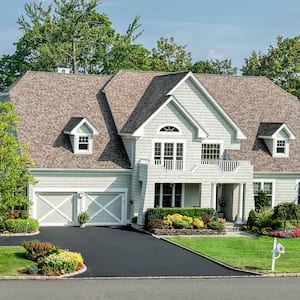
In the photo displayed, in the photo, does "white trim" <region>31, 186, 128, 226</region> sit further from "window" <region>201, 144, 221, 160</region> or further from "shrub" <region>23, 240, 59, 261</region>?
"shrub" <region>23, 240, 59, 261</region>

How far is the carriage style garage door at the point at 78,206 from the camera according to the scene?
42.3m

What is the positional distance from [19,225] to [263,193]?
16.9m

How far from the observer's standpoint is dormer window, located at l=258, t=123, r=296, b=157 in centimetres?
4741

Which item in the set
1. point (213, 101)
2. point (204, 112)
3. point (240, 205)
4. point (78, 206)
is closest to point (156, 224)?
point (78, 206)

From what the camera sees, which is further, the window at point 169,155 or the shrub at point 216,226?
the window at point 169,155

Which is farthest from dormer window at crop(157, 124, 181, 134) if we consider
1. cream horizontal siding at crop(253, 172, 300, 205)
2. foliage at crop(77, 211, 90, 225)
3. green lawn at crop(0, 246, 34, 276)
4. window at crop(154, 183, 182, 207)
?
green lawn at crop(0, 246, 34, 276)

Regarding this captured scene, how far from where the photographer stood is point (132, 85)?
48.6 meters

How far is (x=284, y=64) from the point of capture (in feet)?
257

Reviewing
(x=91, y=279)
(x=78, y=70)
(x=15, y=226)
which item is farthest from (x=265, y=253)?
(x=78, y=70)

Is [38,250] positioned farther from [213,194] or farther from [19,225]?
[213,194]

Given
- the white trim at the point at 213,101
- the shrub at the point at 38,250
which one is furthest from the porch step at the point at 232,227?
the shrub at the point at 38,250

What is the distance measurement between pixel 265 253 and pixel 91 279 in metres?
11.4

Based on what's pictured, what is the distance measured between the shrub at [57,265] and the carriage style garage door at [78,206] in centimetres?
1355

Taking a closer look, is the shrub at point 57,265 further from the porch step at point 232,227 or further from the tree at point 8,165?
the porch step at point 232,227
